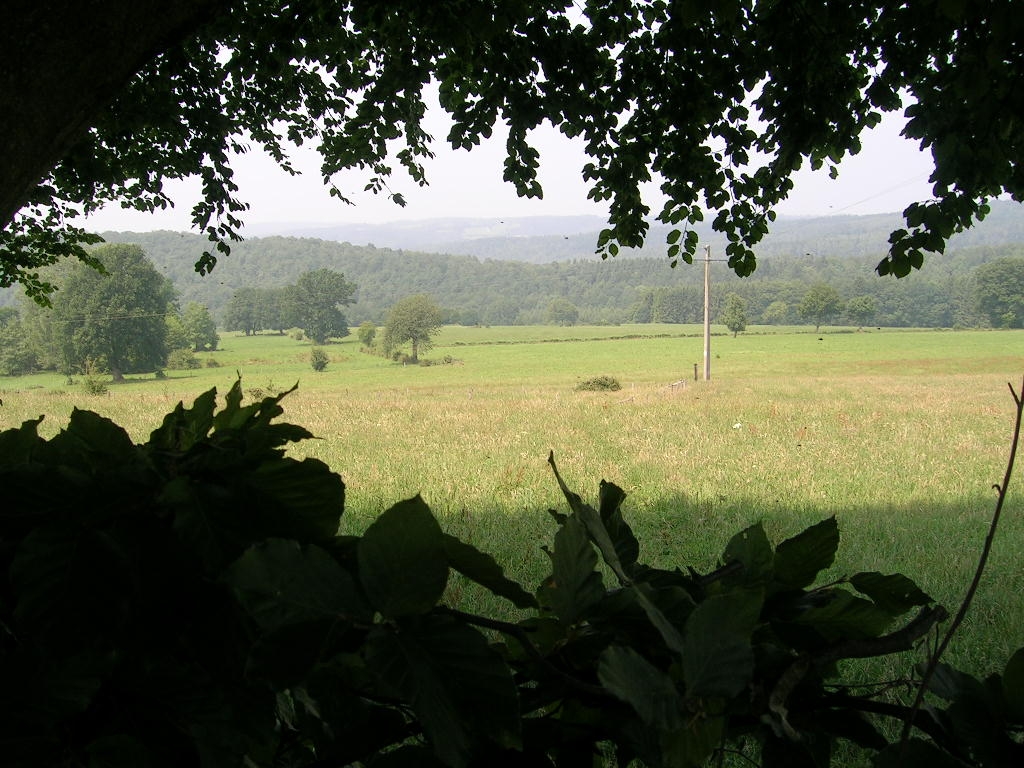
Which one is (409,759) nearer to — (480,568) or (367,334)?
(480,568)

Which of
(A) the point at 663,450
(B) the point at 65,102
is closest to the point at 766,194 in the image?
(B) the point at 65,102

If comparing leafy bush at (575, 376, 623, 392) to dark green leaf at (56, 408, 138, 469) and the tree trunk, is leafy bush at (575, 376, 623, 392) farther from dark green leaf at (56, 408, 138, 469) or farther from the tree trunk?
dark green leaf at (56, 408, 138, 469)

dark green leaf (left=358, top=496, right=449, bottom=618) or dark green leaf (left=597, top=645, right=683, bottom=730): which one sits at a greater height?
dark green leaf (left=358, top=496, right=449, bottom=618)

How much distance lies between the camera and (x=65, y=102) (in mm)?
1179

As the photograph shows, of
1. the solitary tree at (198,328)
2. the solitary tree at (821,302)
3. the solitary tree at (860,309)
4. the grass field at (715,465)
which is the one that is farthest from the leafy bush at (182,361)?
the solitary tree at (860,309)

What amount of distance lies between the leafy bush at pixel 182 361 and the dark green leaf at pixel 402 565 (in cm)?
7176

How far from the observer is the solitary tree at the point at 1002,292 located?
7894 centimetres

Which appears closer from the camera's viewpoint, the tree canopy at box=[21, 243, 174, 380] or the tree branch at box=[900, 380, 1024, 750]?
the tree branch at box=[900, 380, 1024, 750]

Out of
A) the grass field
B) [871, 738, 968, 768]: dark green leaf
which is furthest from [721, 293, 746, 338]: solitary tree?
[871, 738, 968, 768]: dark green leaf

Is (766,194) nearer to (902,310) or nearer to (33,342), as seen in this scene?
(33,342)

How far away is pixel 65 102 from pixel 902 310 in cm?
10630

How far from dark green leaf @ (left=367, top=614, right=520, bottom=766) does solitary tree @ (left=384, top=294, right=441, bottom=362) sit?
75.5m

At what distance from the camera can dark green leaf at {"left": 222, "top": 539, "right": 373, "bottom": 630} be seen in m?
0.39

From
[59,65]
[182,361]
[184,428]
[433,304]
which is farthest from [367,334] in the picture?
[184,428]
